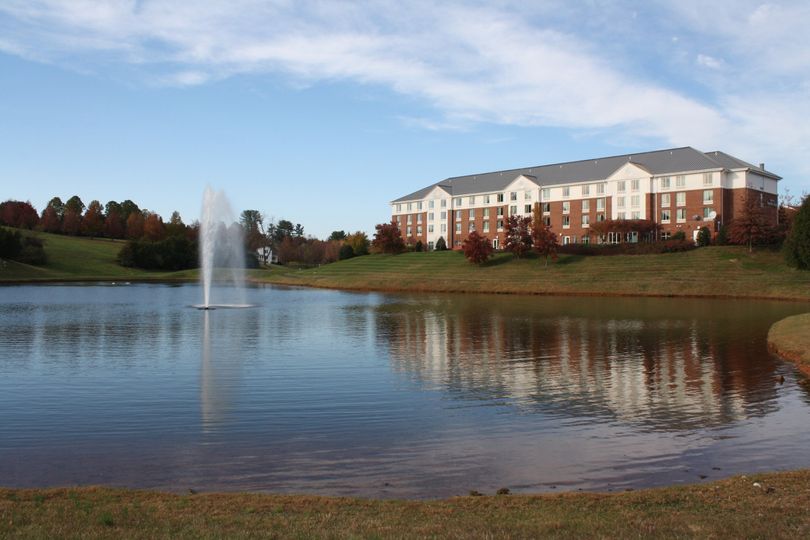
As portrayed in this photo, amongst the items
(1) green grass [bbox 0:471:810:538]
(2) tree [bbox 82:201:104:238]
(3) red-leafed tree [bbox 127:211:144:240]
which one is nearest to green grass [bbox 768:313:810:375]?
(1) green grass [bbox 0:471:810:538]

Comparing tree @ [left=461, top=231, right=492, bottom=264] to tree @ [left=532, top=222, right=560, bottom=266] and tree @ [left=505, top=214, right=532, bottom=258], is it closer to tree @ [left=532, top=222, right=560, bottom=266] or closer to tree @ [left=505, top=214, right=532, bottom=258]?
tree @ [left=505, top=214, right=532, bottom=258]

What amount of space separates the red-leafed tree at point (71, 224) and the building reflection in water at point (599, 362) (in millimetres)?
138396

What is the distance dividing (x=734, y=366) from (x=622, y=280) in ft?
154

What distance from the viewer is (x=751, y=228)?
240 ft

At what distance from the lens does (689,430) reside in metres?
14.6

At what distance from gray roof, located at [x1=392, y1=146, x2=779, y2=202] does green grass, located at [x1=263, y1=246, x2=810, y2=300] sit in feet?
56.1

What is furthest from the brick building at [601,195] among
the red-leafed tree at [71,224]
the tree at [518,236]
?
the red-leafed tree at [71,224]

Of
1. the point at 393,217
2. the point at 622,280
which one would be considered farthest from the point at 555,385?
the point at 393,217

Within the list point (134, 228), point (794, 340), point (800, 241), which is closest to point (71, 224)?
point (134, 228)

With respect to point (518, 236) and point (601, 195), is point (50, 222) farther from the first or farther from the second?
point (601, 195)

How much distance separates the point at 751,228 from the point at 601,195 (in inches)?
1041

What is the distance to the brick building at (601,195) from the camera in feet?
282

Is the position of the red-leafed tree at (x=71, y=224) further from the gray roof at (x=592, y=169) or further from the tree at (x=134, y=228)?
the gray roof at (x=592, y=169)

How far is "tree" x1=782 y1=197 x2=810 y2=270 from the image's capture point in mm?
60469
